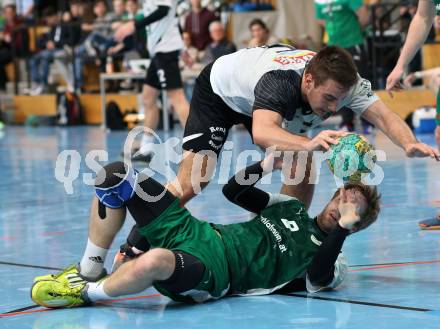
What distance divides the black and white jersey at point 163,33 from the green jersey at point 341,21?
8.53 feet

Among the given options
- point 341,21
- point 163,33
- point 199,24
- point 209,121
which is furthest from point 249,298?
point 199,24

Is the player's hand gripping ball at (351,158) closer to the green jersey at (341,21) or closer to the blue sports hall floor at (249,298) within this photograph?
the blue sports hall floor at (249,298)

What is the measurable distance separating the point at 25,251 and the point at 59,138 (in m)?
9.02

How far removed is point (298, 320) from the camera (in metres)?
3.98

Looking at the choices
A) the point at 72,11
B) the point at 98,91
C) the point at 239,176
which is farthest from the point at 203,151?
the point at 72,11

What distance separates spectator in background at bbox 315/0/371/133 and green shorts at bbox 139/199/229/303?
843 centimetres

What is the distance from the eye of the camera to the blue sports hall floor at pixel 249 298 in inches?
159

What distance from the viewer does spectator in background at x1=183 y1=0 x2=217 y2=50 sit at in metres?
16.1

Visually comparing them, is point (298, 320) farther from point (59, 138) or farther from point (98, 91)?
point (98, 91)

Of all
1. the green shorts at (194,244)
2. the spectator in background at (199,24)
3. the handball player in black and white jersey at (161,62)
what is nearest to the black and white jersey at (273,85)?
the green shorts at (194,244)

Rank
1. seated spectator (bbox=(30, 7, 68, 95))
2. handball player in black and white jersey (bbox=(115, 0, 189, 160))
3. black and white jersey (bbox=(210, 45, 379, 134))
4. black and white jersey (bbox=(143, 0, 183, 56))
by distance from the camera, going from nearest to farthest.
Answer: black and white jersey (bbox=(210, 45, 379, 134)), handball player in black and white jersey (bbox=(115, 0, 189, 160)), black and white jersey (bbox=(143, 0, 183, 56)), seated spectator (bbox=(30, 7, 68, 95))

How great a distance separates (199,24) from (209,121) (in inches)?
424

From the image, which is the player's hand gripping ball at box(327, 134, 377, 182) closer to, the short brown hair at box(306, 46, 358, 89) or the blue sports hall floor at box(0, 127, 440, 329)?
the short brown hair at box(306, 46, 358, 89)

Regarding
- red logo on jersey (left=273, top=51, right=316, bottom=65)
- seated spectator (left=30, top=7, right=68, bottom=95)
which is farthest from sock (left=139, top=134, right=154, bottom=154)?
seated spectator (left=30, top=7, right=68, bottom=95)
